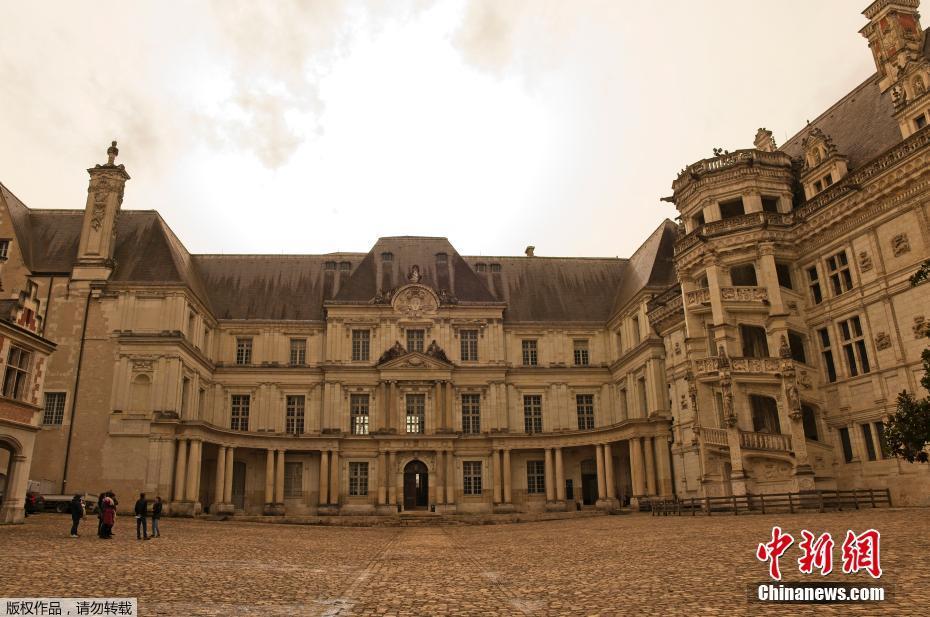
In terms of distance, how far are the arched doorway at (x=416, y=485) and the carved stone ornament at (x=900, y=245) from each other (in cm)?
3105

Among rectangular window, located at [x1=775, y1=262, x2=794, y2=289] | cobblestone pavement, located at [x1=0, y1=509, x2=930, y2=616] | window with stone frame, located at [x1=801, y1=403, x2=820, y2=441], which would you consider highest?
rectangular window, located at [x1=775, y1=262, x2=794, y2=289]

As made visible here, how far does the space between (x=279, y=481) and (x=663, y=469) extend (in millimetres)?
24549

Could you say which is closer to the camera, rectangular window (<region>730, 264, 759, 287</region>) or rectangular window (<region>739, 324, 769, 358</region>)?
rectangular window (<region>739, 324, 769, 358</region>)

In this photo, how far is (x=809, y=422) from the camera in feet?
105

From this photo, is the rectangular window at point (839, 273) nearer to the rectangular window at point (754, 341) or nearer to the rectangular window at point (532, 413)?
the rectangular window at point (754, 341)

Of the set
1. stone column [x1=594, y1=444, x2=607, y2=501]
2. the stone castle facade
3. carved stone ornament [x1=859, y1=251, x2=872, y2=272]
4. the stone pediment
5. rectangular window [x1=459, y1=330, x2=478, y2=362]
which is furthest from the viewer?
rectangular window [x1=459, y1=330, x2=478, y2=362]

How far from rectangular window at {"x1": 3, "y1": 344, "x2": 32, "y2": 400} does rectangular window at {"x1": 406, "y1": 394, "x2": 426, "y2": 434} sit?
Answer: 1032 inches

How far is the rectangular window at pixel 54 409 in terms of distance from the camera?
129 ft

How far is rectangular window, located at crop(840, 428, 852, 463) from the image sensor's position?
29703mm

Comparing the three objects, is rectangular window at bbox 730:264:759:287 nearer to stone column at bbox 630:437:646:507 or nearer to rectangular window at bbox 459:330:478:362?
stone column at bbox 630:437:646:507

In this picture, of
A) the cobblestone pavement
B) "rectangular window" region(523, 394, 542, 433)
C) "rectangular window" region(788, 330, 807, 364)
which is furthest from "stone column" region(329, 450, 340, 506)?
"rectangular window" region(788, 330, 807, 364)

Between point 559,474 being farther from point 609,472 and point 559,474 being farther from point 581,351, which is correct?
point 581,351

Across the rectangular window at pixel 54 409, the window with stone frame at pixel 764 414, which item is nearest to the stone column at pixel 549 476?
the window with stone frame at pixel 764 414

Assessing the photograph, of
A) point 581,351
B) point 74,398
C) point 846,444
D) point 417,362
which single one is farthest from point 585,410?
point 74,398
